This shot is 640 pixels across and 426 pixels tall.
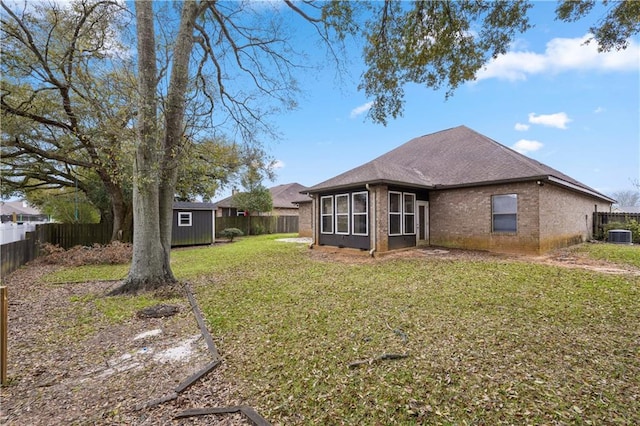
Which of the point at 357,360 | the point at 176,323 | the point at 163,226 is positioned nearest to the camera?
the point at 357,360

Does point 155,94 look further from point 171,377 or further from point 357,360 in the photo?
point 357,360

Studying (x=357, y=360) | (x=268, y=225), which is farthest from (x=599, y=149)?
(x=268, y=225)

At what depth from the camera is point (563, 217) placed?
38.0 ft

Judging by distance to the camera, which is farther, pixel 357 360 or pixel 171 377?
pixel 357 360

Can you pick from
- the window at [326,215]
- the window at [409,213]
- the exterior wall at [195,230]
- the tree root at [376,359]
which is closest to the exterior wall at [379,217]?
the window at [409,213]

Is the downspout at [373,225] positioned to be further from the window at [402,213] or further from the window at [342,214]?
the window at [342,214]

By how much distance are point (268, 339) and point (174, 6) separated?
311 inches

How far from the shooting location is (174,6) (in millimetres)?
6867

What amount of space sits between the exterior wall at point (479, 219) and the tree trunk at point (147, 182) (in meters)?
10.3

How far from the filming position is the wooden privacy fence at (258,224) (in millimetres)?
21352

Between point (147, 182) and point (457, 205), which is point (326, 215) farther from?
point (147, 182)

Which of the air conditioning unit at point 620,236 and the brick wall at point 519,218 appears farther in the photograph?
the air conditioning unit at point 620,236

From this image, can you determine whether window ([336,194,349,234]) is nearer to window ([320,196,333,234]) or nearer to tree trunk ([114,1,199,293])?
window ([320,196,333,234])

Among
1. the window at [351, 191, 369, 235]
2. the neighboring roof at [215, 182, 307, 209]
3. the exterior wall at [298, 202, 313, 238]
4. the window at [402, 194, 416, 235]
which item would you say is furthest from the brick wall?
the neighboring roof at [215, 182, 307, 209]
